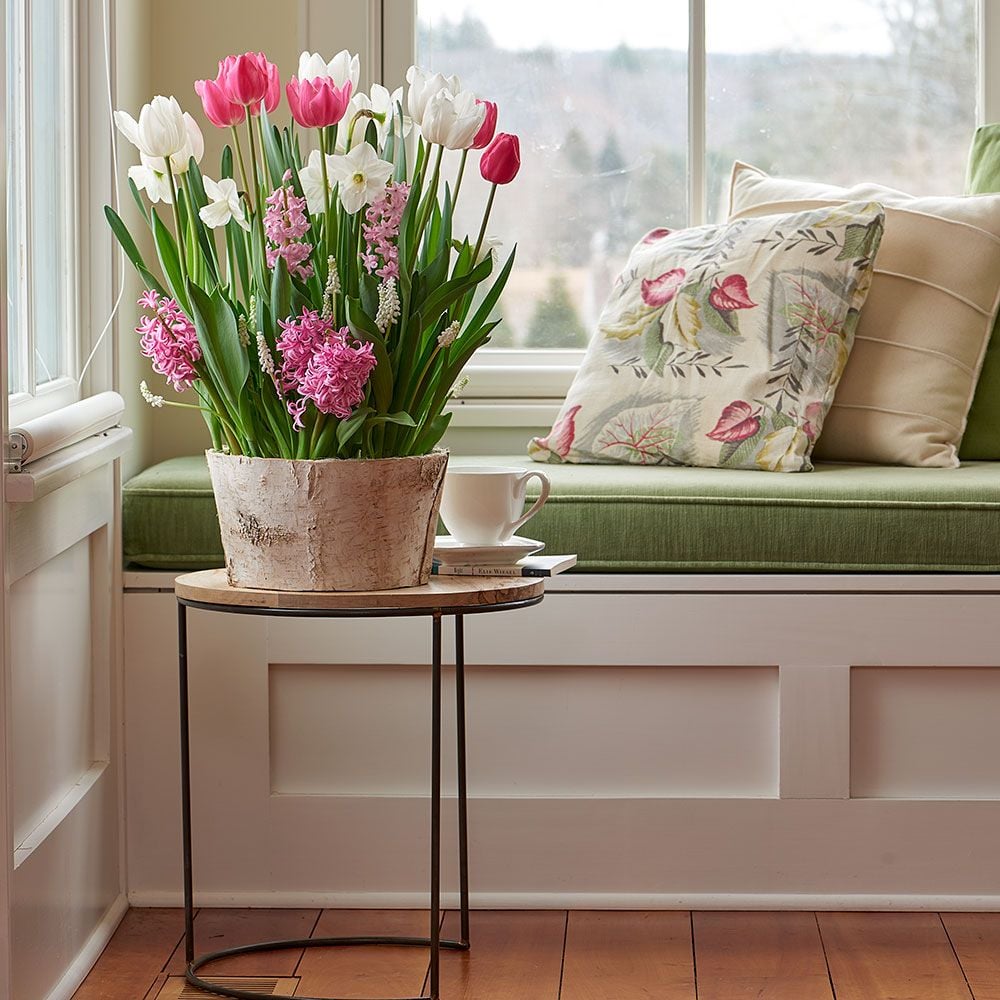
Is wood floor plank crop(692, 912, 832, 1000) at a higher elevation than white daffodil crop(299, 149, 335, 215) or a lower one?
lower

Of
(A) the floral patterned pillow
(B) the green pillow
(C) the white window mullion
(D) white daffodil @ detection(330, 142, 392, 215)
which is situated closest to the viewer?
(D) white daffodil @ detection(330, 142, 392, 215)

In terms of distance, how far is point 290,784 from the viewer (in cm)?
208

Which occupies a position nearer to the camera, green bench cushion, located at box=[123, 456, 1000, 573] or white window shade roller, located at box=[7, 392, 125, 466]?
white window shade roller, located at box=[7, 392, 125, 466]

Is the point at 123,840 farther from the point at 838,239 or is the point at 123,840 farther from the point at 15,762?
the point at 838,239

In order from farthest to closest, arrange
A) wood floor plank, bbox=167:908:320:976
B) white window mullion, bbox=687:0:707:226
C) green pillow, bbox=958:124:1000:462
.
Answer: white window mullion, bbox=687:0:707:226
green pillow, bbox=958:124:1000:462
wood floor plank, bbox=167:908:320:976

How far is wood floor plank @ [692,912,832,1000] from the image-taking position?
180cm

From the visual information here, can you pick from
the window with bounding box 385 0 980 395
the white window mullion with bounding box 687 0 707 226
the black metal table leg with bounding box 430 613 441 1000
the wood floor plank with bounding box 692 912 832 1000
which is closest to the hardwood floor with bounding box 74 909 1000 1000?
the wood floor plank with bounding box 692 912 832 1000

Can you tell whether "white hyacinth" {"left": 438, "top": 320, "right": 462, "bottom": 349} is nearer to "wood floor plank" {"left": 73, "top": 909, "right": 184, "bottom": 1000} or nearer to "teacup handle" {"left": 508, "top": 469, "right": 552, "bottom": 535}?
"teacup handle" {"left": 508, "top": 469, "right": 552, "bottom": 535}

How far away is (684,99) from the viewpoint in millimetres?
2590

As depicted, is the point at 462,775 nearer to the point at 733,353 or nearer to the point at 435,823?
the point at 435,823

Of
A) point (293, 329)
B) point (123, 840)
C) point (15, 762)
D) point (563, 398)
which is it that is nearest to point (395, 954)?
point (123, 840)

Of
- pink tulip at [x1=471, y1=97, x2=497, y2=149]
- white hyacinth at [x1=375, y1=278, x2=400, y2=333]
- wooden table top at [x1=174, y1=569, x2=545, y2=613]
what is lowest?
wooden table top at [x1=174, y1=569, x2=545, y2=613]

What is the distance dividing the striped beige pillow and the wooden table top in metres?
0.80

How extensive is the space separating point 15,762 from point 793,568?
39.0 inches
